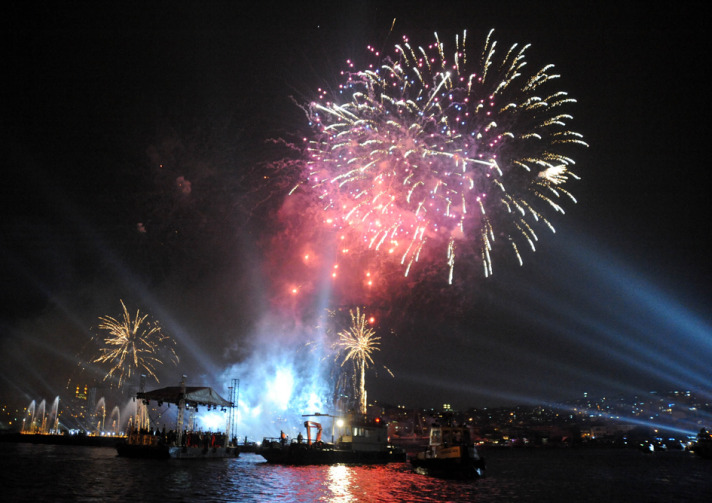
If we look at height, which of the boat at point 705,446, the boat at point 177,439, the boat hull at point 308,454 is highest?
the boat at point 177,439

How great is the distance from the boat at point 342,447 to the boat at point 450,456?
7337mm

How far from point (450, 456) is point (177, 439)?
2072 centimetres

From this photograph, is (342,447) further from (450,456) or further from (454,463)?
(454,463)

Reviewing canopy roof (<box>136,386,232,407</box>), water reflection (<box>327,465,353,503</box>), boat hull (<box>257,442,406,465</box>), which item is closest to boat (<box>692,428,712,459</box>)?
boat hull (<box>257,442,406,465</box>)

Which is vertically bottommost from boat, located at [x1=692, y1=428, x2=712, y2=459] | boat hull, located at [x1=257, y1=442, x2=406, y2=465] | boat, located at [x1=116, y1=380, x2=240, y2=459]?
boat, located at [x1=692, y1=428, x2=712, y2=459]

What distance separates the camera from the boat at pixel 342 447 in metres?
43.8

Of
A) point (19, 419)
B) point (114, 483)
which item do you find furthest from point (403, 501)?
point (19, 419)

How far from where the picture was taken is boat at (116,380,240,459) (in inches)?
1606

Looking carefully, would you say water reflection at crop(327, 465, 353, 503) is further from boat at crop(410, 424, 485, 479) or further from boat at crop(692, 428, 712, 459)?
boat at crop(692, 428, 712, 459)

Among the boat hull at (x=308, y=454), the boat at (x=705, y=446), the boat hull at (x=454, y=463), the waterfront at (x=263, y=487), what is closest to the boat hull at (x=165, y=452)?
the waterfront at (x=263, y=487)

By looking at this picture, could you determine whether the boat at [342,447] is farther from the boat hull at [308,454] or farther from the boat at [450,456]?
the boat at [450,456]

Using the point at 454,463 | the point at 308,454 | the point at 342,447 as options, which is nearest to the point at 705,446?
the point at 342,447

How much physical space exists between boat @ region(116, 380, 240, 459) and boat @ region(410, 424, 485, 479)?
16.7 metres

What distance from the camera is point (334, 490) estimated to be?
86.1 feet
